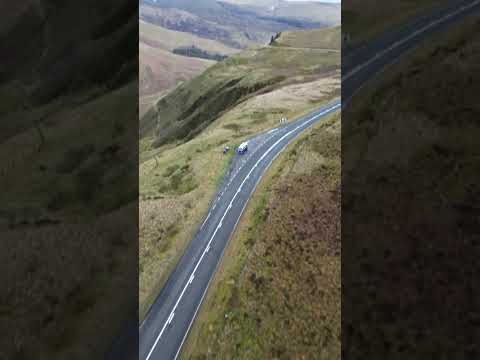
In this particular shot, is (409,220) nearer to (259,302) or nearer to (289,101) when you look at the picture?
(259,302)

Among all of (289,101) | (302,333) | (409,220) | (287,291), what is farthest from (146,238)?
(289,101)

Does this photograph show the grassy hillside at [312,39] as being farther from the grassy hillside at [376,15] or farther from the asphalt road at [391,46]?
the asphalt road at [391,46]

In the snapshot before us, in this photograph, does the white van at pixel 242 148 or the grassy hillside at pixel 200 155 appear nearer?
the grassy hillside at pixel 200 155

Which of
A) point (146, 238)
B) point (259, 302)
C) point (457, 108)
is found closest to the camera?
point (259, 302)

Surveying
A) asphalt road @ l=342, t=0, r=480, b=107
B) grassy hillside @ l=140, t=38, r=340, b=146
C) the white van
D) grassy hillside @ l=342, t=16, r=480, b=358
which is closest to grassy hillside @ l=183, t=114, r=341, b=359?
grassy hillside @ l=342, t=16, r=480, b=358

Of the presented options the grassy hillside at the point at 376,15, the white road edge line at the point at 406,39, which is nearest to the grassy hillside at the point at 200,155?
the grassy hillside at the point at 376,15

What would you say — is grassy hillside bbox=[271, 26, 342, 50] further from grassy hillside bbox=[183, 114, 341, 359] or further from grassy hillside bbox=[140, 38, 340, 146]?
grassy hillside bbox=[183, 114, 341, 359]
